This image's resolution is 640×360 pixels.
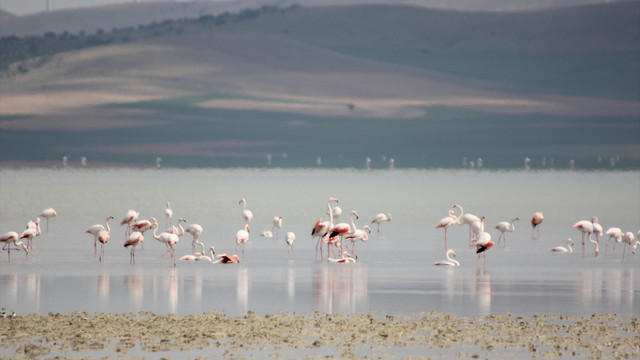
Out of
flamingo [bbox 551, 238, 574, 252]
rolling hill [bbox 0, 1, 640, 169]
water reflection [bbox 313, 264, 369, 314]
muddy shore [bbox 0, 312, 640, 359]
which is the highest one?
rolling hill [bbox 0, 1, 640, 169]

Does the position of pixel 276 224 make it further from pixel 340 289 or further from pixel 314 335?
pixel 314 335

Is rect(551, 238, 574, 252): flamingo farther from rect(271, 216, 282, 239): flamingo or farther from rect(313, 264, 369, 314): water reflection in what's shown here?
rect(271, 216, 282, 239): flamingo

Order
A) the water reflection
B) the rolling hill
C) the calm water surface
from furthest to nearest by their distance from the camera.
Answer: the rolling hill, the calm water surface, the water reflection

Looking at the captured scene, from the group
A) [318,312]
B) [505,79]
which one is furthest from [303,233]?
[505,79]

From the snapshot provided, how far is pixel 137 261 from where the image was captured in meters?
20.5

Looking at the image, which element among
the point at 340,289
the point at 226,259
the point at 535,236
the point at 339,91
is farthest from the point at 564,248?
the point at 339,91

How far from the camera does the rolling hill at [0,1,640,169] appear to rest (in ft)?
449

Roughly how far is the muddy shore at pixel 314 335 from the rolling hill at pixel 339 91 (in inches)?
4048

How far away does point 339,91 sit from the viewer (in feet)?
545

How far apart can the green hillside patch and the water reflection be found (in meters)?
153

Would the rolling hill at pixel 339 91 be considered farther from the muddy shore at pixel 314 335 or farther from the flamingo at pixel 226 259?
the muddy shore at pixel 314 335

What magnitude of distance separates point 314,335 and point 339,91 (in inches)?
6063

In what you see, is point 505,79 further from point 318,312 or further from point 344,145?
point 318,312

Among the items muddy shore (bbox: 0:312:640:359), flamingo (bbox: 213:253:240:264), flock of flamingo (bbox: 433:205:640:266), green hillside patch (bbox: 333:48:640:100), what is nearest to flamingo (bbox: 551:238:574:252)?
flock of flamingo (bbox: 433:205:640:266)
